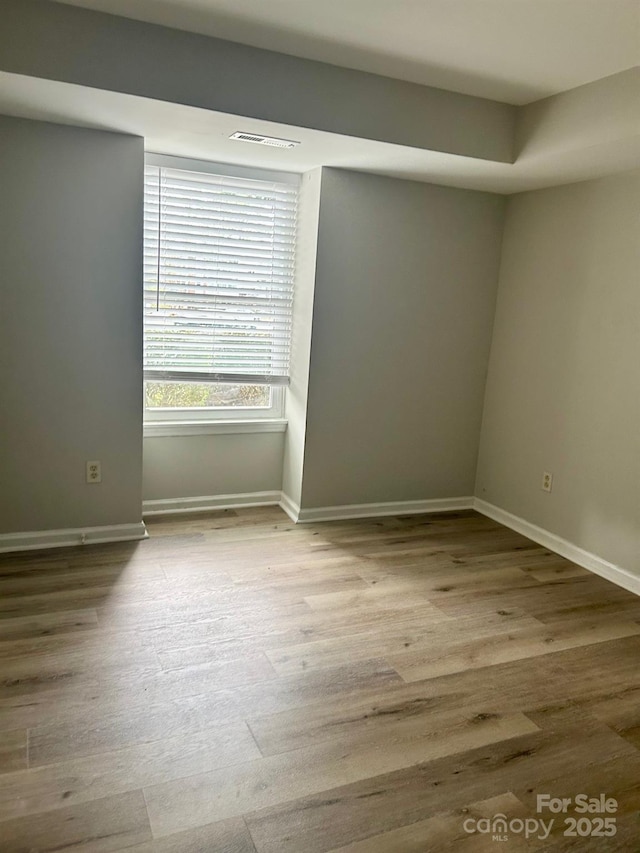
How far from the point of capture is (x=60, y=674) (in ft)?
7.38

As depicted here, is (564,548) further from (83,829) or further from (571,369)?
(83,829)

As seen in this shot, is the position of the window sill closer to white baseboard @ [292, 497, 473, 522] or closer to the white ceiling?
white baseboard @ [292, 497, 473, 522]

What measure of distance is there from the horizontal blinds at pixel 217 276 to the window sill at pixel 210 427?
0.26m

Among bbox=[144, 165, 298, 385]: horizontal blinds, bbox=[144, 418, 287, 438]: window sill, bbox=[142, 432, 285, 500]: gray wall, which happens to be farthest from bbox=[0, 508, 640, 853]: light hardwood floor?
bbox=[144, 165, 298, 385]: horizontal blinds

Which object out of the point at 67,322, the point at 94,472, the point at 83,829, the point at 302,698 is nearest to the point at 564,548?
the point at 302,698

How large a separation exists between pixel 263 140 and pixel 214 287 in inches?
39.1

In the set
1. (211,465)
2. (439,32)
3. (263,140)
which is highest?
(439,32)

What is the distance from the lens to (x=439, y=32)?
2.34 m

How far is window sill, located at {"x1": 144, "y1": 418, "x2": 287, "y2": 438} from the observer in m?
3.72

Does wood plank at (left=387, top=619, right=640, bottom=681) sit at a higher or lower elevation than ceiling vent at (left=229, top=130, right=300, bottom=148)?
lower

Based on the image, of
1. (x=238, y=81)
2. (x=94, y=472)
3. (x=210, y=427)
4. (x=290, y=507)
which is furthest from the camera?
(x=290, y=507)

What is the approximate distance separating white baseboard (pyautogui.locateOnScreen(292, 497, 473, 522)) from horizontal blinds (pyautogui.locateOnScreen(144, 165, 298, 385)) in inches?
33.8

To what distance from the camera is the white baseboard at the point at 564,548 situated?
327cm

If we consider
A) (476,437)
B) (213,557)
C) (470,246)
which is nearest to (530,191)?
(470,246)
